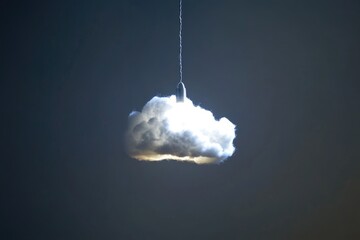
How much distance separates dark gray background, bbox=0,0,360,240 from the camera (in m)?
7.03

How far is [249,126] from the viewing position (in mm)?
7176

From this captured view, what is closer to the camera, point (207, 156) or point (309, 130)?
point (207, 156)

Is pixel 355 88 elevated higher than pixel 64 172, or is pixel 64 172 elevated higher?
pixel 355 88

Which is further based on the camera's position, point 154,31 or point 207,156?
point 154,31

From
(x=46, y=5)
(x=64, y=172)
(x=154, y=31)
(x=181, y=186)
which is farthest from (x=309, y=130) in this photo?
A: (x=46, y=5)

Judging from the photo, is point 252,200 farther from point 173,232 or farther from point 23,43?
point 23,43

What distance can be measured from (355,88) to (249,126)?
1.63 meters

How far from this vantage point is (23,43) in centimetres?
700

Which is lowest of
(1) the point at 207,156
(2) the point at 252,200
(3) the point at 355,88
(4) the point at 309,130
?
(1) the point at 207,156

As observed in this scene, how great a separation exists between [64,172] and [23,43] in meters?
1.88

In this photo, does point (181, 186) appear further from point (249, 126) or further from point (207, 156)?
point (207, 156)

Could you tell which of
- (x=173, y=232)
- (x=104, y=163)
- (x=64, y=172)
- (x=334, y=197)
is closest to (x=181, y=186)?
(x=173, y=232)

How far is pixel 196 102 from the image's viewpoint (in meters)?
7.09

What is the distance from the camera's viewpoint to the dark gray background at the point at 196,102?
703cm
